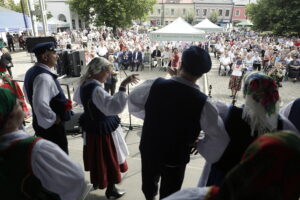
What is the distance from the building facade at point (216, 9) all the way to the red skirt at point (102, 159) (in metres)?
55.7

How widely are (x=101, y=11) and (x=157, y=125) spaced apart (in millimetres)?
25313

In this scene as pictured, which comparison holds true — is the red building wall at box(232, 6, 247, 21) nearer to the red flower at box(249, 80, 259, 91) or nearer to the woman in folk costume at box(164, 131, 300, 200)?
the red flower at box(249, 80, 259, 91)

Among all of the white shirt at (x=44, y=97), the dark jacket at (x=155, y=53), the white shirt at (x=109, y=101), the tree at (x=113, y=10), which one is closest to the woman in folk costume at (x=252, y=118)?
the white shirt at (x=109, y=101)

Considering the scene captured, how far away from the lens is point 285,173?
0.67 metres

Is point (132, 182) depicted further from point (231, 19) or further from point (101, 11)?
point (231, 19)

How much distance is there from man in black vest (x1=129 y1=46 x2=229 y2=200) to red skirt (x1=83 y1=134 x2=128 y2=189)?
668 mm

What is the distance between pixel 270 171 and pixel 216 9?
2323 inches

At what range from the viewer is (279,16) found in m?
24.5

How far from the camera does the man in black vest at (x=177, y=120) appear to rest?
1641 mm

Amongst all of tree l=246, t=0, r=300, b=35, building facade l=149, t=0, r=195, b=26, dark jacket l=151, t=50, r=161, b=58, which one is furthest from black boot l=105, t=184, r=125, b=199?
building facade l=149, t=0, r=195, b=26

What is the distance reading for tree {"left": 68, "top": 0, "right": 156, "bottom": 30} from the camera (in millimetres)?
24125

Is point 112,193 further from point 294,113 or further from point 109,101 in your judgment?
point 294,113

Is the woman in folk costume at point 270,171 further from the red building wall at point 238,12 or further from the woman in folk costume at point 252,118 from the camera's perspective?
the red building wall at point 238,12

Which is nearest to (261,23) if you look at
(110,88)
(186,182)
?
(110,88)
